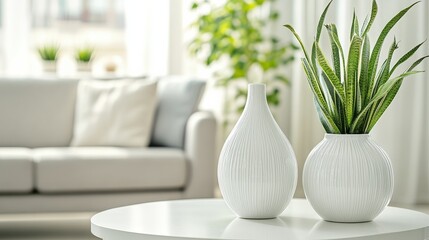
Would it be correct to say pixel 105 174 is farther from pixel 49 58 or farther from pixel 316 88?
pixel 316 88

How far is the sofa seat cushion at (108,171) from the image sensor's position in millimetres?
3914

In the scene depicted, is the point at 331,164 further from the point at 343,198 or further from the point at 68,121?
the point at 68,121

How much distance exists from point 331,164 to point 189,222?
397 millimetres

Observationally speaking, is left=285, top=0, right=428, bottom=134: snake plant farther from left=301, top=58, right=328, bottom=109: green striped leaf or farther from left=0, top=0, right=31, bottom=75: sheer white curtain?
left=0, top=0, right=31, bottom=75: sheer white curtain

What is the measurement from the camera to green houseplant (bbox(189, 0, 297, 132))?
5438mm

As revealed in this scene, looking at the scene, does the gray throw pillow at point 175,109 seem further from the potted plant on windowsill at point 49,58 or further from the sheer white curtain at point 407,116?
the sheer white curtain at point 407,116

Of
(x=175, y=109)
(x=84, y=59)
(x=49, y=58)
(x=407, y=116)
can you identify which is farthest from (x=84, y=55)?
(x=407, y=116)

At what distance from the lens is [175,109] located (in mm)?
4418

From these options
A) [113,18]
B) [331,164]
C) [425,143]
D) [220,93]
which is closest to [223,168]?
[331,164]

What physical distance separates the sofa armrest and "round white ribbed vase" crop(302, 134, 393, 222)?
194cm

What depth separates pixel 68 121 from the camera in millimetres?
4559

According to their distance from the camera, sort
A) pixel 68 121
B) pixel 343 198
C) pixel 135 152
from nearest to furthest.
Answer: pixel 343 198, pixel 135 152, pixel 68 121

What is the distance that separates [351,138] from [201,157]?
1.98m

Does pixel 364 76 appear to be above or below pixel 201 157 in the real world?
above
